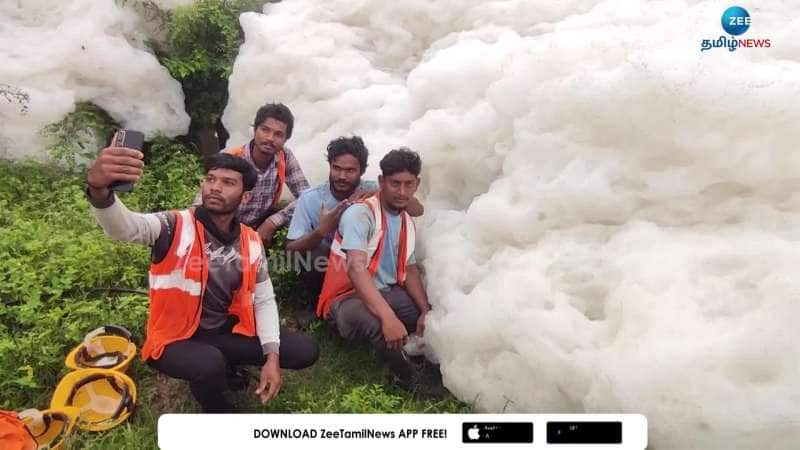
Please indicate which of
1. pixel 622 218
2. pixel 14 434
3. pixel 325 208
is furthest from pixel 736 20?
pixel 14 434

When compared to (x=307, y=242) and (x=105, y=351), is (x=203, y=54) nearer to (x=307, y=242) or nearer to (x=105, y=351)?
(x=307, y=242)

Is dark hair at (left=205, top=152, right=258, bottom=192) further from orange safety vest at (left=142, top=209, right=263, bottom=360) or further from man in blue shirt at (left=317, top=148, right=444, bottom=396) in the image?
man in blue shirt at (left=317, top=148, right=444, bottom=396)

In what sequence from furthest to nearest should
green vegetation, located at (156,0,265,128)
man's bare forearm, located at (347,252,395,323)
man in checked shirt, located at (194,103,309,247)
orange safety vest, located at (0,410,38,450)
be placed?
green vegetation, located at (156,0,265,128) → man in checked shirt, located at (194,103,309,247) → man's bare forearm, located at (347,252,395,323) → orange safety vest, located at (0,410,38,450)

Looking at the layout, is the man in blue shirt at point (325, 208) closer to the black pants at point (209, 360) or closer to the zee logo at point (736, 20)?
the black pants at point (209, 360)

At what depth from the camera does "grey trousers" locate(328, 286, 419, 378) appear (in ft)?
4.62

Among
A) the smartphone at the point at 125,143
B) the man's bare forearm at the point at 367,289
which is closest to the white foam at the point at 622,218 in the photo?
the man's bare forearm at the point at 367,289

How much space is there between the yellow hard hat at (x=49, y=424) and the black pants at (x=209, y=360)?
0.62ft

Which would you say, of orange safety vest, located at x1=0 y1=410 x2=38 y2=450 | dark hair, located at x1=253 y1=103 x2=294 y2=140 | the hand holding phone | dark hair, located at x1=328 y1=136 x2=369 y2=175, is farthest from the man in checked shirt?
orange safety vest, located at x1=0 y1=410 x2=38 y2=450

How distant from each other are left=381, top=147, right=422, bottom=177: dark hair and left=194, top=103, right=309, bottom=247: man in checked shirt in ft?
0.96

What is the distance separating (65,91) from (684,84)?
1.71 metres

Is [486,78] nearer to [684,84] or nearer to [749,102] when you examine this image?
[684,84]

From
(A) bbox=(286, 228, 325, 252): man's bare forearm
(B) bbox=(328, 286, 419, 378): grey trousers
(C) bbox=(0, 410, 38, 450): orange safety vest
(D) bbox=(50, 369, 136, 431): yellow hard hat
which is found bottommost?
(C) bbox=(0, 410, 38, 450): orange safety vest

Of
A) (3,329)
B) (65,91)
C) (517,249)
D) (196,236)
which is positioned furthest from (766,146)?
(65,91)

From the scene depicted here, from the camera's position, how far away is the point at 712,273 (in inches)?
44.1
